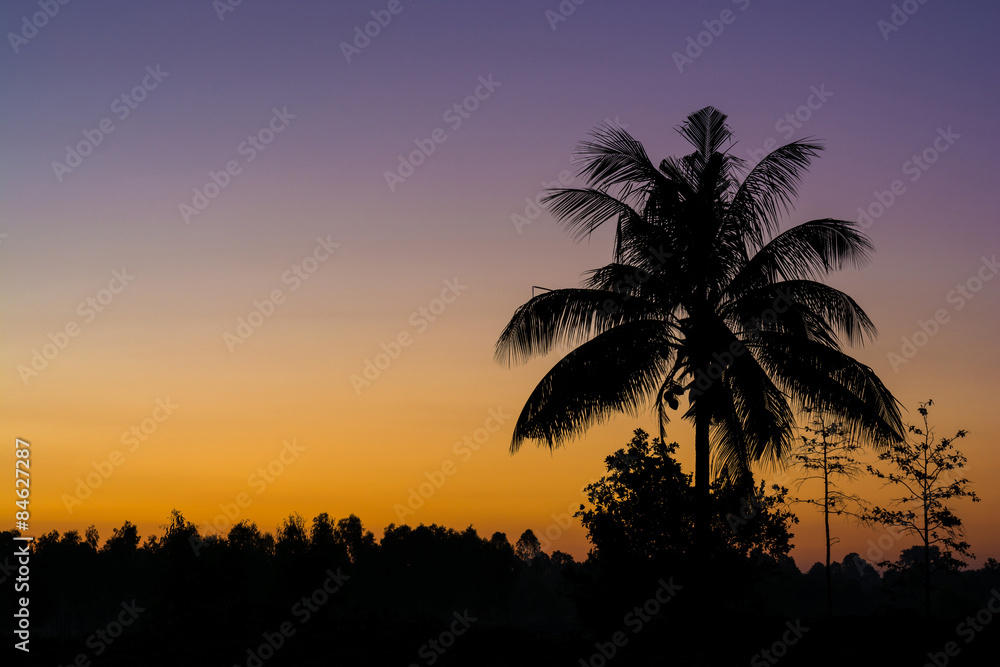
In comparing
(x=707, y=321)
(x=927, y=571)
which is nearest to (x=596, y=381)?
(x=707, y=321)

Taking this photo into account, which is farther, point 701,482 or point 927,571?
point 927,571

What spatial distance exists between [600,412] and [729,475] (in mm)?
3094

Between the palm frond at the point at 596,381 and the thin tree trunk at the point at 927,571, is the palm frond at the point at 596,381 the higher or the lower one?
the higher one

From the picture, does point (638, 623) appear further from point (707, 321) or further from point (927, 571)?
point (927, 571)

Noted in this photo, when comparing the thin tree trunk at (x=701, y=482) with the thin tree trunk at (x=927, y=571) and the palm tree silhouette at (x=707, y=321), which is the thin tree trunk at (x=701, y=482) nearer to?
the palm tree silhouette at (x=707, y=321)

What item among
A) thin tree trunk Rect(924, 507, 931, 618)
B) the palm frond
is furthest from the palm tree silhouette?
thin tree trunk Rect(924, 507, 931, 618)

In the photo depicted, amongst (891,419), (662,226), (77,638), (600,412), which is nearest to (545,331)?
(600,412)

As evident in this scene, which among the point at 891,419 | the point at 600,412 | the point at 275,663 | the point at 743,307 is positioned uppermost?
the point at 743,307

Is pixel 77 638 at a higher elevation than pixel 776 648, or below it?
higher

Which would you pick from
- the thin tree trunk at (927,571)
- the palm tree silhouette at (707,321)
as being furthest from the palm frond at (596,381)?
the thin tree trunk at (927,571)

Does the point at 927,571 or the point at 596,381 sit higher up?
the point at 596,381

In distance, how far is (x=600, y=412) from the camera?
18.8 m

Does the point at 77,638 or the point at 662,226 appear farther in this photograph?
the point at 77,638

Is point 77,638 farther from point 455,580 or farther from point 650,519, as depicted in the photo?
point 455,580
